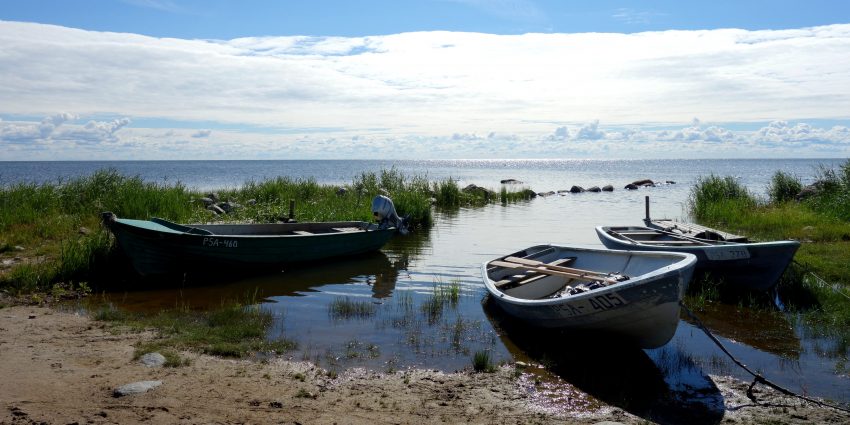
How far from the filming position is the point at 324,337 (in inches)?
338

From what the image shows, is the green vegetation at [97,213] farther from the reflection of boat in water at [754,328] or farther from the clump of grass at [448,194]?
the reflection of boat in water at [754,328]

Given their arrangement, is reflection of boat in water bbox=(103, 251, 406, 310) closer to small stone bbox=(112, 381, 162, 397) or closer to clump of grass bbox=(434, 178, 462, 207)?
small stone bbox=(112, 381, 162, 397)

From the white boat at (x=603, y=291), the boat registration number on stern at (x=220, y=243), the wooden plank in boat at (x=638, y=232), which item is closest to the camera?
the white boat at (x=603, y=291)

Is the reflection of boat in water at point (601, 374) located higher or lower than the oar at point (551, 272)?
lower

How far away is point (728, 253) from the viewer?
34.8ft

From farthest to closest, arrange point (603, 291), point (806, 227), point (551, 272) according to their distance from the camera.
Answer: point (806, 227) < point (551, 272) < point (603, 291)

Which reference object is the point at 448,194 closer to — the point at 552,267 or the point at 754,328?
the point at 552,267

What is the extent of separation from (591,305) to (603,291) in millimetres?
301

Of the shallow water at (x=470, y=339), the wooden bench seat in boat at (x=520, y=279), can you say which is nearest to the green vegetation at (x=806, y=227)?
the shallow water at (x=470, y=339)

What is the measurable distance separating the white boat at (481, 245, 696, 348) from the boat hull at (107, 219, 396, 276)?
15.0 feet

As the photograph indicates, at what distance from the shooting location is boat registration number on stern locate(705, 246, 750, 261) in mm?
10469

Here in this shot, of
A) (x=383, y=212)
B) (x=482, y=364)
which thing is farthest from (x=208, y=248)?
(x=482, y=364)

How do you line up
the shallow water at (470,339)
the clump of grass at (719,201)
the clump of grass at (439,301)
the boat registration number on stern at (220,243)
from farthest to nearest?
the clump of grass at (719,201), the boat registration number on stern at (220,243), the clump of grass at (439,301), the shallow water at (470,339)

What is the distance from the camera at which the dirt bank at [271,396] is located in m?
5.61
